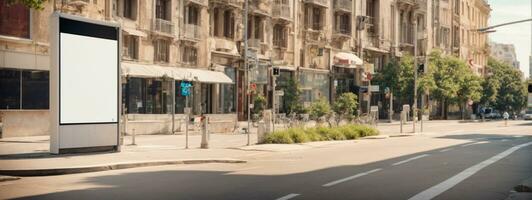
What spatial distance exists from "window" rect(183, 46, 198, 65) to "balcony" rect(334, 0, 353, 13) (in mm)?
19285

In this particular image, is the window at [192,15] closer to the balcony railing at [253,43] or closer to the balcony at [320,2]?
the balcony railing at [253,43]

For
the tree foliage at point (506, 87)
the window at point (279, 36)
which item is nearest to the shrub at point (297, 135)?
the window at point (279, 36)

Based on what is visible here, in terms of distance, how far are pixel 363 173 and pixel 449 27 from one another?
72.5m

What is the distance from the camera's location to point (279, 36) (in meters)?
53.1

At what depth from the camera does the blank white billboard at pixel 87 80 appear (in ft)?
60.7

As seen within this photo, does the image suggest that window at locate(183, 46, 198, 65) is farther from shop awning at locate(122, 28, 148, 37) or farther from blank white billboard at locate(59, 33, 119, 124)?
blank white billboard at locate(59, 33, 119, 124)

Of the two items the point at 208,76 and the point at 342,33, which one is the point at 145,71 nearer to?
the point at 208,76

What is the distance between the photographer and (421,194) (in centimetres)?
1170

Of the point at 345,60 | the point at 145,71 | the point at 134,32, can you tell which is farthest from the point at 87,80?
the point at 345,60

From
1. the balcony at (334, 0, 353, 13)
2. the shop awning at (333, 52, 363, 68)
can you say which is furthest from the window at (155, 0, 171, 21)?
the balcony at (334, 0, 353, 13)

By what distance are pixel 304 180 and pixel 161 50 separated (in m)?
28.7

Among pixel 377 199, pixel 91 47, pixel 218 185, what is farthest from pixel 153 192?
pixel 91 47

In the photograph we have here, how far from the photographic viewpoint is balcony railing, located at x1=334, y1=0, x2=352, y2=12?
5919 centimetres

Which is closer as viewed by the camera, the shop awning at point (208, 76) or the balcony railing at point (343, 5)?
the shop awning at point (208, 76)
